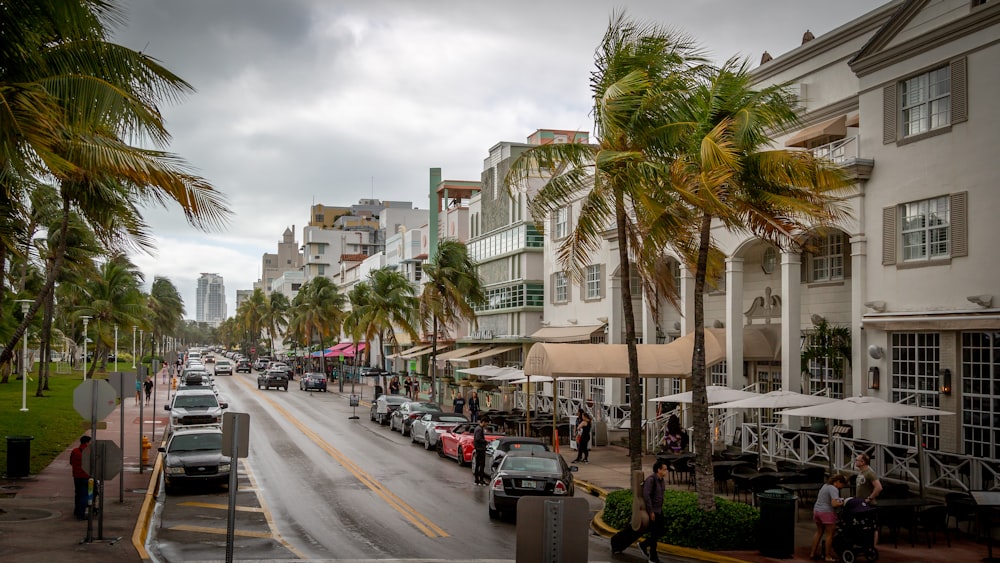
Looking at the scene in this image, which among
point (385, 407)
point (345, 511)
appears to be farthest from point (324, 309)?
point (345, 511)

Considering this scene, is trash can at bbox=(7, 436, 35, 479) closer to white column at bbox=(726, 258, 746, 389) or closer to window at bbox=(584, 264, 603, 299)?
white column at bbox=(726, 258, 746, 389)

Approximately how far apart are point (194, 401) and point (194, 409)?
912mm

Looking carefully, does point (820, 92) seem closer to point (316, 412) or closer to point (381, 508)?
point (381, 508)

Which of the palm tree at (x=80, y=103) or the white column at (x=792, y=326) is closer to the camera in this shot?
the palm tree at (x=80, y=103)

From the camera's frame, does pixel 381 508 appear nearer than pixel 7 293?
Yes

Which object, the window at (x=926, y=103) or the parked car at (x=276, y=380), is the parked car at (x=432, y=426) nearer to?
the window at (x=926, y=103)

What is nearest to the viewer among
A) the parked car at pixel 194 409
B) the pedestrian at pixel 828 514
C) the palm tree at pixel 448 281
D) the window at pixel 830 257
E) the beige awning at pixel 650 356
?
the pedestrian at pixel 828 514

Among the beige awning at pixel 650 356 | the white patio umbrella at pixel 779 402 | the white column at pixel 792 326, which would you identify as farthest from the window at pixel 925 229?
the beige awning at pixel 650 356

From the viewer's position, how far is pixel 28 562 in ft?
45.3

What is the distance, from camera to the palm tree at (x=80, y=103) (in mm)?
10812

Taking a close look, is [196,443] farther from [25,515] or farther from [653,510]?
[653,510]

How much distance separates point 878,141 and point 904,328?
15.6ft

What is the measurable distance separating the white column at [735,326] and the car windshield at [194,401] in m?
19.9

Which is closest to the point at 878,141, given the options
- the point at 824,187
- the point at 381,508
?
the point at 824,187
